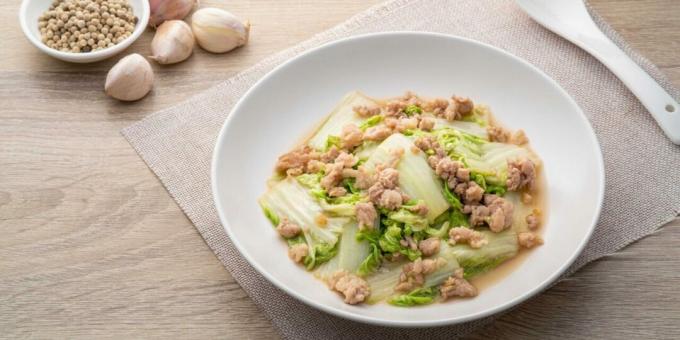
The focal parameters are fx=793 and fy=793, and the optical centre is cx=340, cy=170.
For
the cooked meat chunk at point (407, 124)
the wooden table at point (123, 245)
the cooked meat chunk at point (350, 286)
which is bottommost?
the wooden table at point (123, 245)

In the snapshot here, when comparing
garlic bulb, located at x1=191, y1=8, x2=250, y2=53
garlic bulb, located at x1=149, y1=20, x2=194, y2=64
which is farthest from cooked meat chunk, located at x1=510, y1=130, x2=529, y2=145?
garlic bulb, located at x1=149, y1=20, x2=194, y2=64

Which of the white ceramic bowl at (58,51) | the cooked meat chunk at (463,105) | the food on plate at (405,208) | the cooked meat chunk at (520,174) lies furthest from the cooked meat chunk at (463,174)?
the white ceramic bowl at (58,51)

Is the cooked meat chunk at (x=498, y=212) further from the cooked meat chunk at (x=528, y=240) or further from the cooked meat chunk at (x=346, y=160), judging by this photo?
the cooked meat chunk at (x=346, y=160)

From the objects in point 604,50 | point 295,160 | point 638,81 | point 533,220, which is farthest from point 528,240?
point 604,50

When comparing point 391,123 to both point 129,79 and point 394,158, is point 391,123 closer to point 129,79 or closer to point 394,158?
point 394,158

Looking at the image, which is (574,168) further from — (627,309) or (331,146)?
(331,146)

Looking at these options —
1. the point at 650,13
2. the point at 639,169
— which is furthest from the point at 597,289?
the point at 650,13
